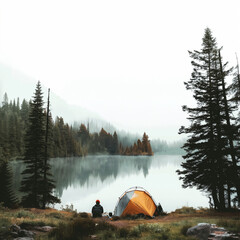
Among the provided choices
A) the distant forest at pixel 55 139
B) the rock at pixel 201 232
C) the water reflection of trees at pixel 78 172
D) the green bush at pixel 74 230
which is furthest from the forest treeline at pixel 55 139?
the rock at pixel 201 232

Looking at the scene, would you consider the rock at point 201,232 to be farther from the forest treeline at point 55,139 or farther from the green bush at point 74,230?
the forest treeline at point 55,139

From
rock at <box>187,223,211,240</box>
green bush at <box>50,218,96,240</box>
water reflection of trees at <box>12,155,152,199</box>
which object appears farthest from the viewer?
water reflection of trees at <box>12,155,152,199</box>

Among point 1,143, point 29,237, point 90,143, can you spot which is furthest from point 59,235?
point 90,143

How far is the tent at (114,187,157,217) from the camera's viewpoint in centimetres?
1582

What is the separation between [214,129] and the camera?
16.6m

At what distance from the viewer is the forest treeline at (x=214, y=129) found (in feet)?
49.9

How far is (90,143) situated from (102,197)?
129 metres

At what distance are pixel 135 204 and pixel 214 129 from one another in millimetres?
8441

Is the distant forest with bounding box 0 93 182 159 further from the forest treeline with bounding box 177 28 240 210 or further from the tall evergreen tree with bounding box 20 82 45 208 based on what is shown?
the forest treeline with bounding box 177 28 240 210

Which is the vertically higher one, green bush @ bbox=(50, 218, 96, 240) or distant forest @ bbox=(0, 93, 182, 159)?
distant forest @ bbox=(0, 93, 182, 159)

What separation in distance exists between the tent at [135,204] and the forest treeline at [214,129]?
3408mm

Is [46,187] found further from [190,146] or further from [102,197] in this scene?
[190,146]

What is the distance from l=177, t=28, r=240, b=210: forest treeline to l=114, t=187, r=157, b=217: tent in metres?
3.41

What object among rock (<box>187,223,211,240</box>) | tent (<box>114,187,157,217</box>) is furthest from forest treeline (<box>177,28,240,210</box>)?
rock (<box>187,223,211,240</box>)
